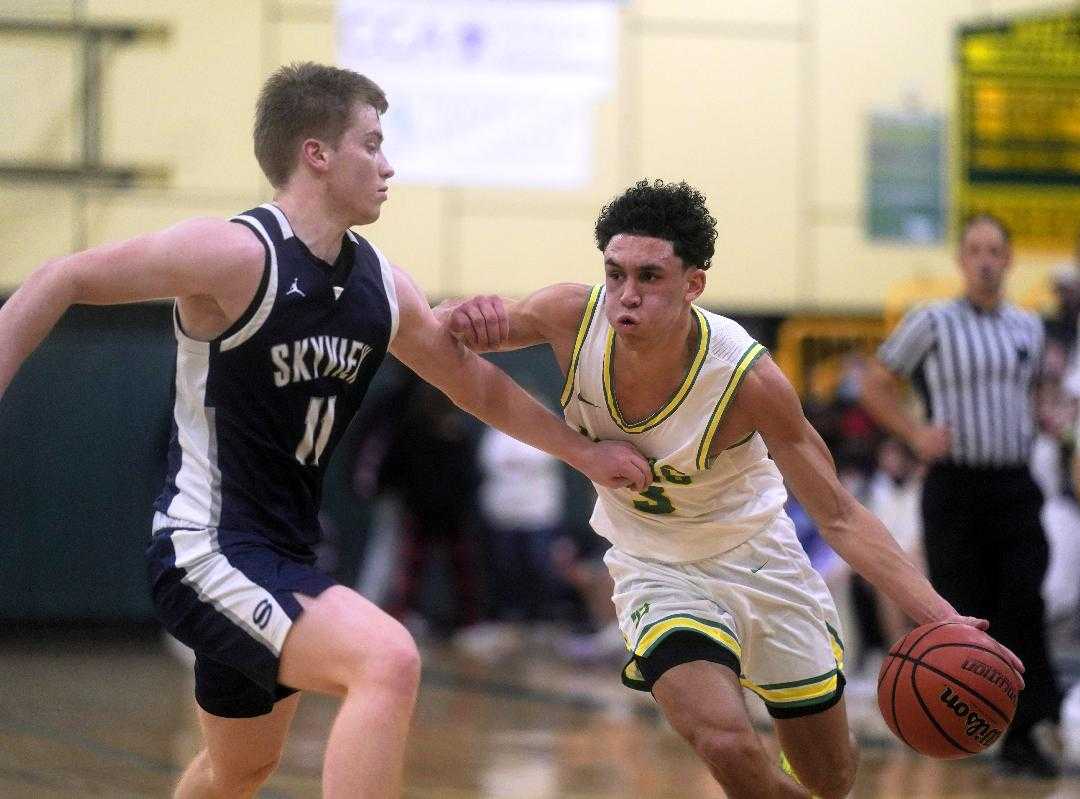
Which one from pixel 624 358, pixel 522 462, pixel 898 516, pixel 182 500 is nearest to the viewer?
pixel 182 500

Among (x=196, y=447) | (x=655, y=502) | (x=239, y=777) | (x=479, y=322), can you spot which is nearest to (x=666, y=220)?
(x=479, y=322)

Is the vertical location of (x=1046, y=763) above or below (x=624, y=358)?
below

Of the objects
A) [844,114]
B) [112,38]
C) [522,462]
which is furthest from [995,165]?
[112,38]

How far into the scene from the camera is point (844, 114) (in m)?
12.3

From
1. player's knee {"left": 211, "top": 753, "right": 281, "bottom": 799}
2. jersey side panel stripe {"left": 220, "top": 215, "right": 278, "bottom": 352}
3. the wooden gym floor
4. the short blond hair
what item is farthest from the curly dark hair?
the wooden gym floor

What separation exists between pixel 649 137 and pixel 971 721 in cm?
862

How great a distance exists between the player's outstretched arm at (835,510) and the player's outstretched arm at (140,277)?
1346mm

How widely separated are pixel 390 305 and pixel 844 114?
9161 millimetres

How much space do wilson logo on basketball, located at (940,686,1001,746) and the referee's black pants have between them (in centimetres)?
252

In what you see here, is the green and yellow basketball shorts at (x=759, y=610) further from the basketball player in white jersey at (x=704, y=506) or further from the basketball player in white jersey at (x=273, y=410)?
the basketball player in white jersey at (x=273, y=410)

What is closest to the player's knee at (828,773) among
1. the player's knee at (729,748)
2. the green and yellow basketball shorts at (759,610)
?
the green and yellow basketball shorts at (759,610)

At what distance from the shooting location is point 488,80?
11.7m

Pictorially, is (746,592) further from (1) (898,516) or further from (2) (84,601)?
(2) (84,601)

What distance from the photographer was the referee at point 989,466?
647 cm
